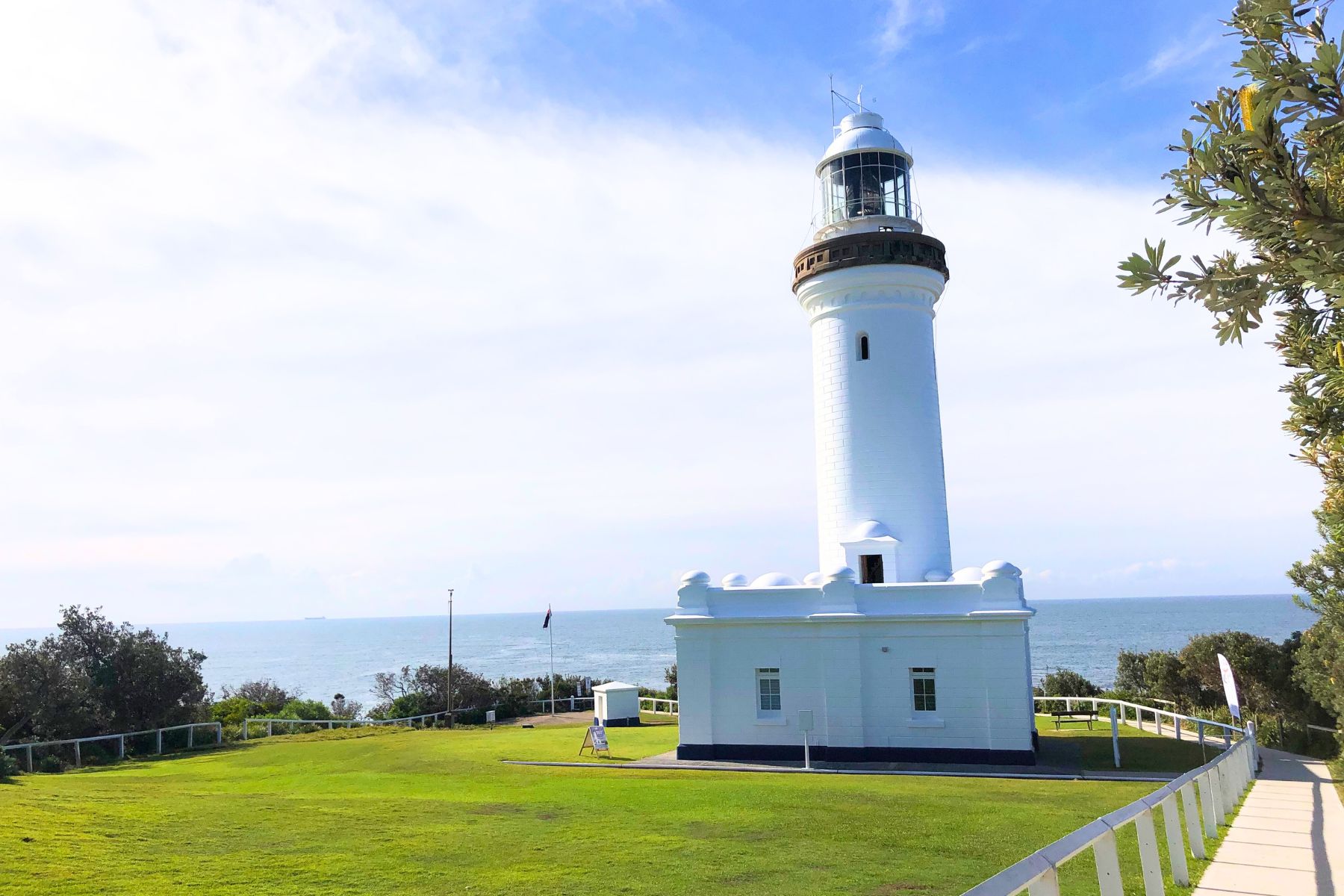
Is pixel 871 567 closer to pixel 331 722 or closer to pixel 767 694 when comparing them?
pixel 767 694

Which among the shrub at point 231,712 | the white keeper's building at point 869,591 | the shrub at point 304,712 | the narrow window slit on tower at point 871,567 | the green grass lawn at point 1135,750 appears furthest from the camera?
the shrub at point 304,712

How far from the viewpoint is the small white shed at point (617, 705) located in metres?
26.6

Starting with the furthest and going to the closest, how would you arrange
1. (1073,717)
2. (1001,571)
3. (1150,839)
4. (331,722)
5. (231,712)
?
1. (231,712)
2. (331,722)
3. (1073,717)
4. (1001,571)
5. (1150,839)

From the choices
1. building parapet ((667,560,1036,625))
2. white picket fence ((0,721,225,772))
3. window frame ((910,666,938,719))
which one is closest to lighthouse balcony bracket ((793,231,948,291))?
building parapet ((667,560,1036,625))

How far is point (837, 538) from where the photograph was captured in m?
21.1

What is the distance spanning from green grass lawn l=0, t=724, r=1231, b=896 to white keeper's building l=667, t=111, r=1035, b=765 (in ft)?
8.77

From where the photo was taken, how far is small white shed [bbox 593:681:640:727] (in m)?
26.6

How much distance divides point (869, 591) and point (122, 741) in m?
17.7

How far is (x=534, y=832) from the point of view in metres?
9.91

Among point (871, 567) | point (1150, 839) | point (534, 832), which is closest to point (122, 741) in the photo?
point (534, 832)

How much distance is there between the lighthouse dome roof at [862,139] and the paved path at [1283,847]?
15.7 m

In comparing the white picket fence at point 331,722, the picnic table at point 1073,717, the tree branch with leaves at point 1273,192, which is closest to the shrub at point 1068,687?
the picnic table at point 1073,717

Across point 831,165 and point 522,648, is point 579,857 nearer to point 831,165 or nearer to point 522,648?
point 831,165

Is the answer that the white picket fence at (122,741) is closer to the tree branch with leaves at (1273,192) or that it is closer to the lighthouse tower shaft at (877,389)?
the lighthouse tower shaft at (877,389)
